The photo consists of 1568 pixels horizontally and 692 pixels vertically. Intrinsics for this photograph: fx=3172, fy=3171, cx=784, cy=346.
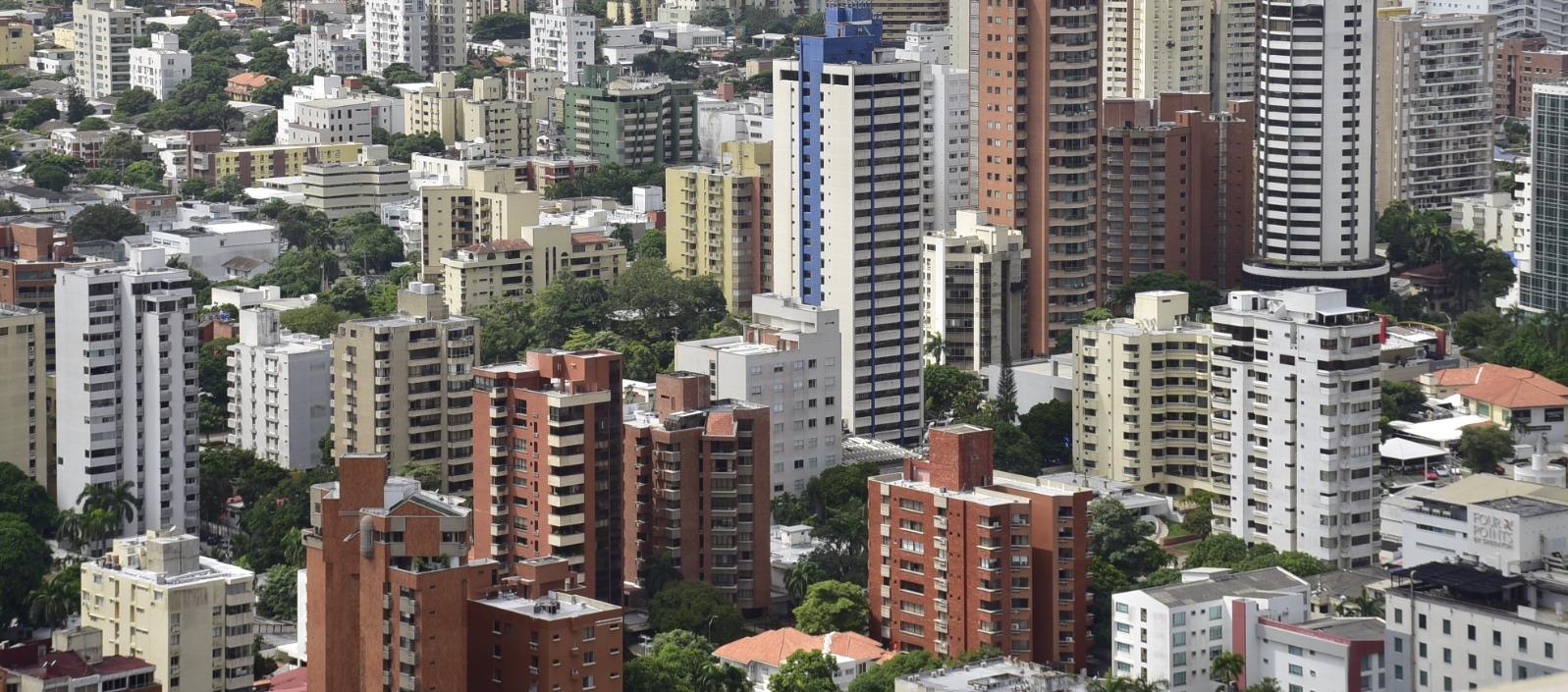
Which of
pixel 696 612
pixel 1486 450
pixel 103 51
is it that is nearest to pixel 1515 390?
pixel 1486 450

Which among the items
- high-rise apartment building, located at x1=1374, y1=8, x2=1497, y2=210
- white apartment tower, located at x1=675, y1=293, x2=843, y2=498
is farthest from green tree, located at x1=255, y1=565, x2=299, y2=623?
high-rise apartment building, located at x1=1374, y1=8, x2=1497, y2=210

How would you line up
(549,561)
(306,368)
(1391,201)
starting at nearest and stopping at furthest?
(549,561) → (306,368) → (1391,201)

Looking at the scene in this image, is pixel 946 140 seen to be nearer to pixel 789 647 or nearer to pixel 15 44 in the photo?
pixel 789 647

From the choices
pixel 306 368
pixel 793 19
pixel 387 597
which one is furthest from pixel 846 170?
pixel 793 19

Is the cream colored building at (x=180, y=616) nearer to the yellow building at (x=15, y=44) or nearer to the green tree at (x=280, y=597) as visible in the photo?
the green tree at (x=280, y=597)

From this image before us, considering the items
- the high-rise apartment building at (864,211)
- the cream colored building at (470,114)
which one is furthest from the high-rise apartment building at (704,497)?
the cream colored building at (470,114)

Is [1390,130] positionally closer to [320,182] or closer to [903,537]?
[320,182]
